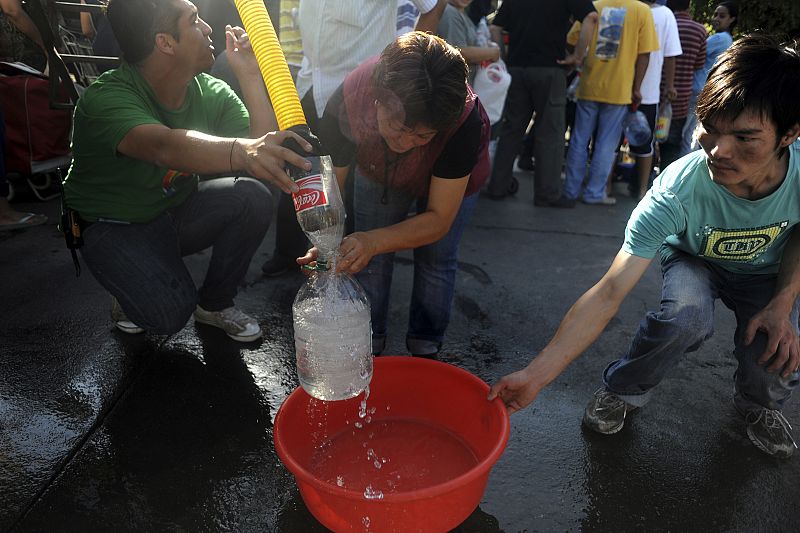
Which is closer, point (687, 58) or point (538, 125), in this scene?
point (538, 125)

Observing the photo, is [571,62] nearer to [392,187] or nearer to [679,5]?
[679,5]

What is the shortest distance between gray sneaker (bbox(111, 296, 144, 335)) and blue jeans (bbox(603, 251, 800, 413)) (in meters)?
2.43

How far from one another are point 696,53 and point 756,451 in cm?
500

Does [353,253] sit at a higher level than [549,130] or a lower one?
higher

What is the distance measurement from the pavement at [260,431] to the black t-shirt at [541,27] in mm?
2643

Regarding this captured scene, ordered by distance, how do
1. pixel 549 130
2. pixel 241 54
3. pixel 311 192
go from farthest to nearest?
1. pixel 549 130
2. pixel 241 54
3. pixel 311 192

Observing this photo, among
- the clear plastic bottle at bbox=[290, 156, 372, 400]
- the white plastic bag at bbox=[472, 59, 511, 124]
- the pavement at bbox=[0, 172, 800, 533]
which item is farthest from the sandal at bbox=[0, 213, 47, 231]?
the white plastic bag at bbox=[472, 59, 511, 124]

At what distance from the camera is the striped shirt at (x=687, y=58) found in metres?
6.02

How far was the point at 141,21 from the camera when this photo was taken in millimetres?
2457

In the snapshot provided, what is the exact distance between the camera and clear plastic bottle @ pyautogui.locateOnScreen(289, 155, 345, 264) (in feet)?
5.82

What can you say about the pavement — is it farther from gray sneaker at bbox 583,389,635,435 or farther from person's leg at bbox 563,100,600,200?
person's leg at bbox 563,100,600,200

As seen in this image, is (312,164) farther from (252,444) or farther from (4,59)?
(4,59)

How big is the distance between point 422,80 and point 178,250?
5.39ft

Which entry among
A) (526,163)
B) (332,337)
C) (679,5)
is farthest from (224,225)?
(679,5)
